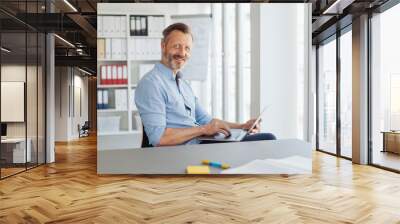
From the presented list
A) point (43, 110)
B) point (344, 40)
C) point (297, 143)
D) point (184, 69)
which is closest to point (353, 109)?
point (344, 40)

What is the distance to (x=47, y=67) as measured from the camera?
25.2ft

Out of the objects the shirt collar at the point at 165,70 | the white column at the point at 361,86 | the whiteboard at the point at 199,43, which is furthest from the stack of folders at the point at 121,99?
the white column at the point at 361,86

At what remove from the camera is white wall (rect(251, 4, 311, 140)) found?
6.00m

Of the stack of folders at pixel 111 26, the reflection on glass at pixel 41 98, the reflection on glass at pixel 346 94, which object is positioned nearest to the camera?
the stack of folders at pixel 111 26

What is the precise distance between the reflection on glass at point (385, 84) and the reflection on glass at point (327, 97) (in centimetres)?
184

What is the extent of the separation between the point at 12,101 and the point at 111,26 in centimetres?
194

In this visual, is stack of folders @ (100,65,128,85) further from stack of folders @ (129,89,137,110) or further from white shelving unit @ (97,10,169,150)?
stack of folders @ (129,89,137,110)

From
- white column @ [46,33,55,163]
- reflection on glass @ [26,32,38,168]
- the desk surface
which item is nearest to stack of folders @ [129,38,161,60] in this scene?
the desk surface

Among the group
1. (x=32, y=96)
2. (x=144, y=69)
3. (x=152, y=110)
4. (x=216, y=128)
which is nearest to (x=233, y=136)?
(x=216, y=128)

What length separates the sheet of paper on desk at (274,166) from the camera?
19.6 ft

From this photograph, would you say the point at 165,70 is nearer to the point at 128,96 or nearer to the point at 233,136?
the point at 128,96

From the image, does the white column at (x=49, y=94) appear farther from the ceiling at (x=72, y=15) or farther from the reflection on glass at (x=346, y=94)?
the reflection on glass at (x=346, y=94)

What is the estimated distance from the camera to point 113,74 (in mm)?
5973

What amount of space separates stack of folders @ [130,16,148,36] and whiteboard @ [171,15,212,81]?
1.42ft
